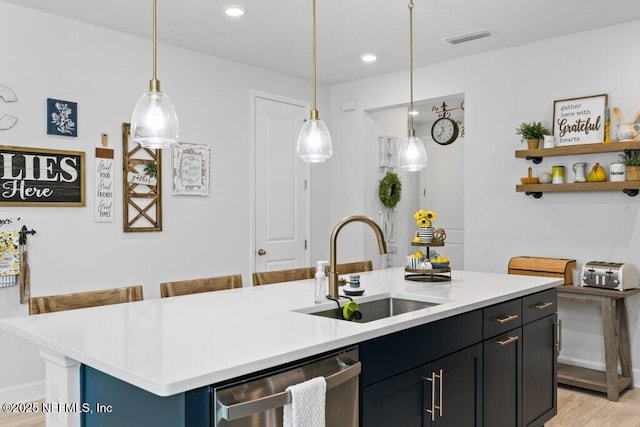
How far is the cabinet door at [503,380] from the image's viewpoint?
2.43 m

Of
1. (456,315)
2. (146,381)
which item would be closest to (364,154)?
(456,315)

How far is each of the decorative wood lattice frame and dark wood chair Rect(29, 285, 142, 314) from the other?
5.62 feet

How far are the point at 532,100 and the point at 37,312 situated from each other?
3869 millimetres

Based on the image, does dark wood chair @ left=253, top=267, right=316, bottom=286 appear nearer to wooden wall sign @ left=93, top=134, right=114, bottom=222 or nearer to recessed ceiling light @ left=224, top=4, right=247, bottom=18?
wooden wall sign @ left=93, top=134, right=114, bottom=222

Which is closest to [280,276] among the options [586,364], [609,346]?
[609,346]

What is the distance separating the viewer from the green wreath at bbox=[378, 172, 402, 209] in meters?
5.73

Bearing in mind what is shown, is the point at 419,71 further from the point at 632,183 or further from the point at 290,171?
the point at 632,183

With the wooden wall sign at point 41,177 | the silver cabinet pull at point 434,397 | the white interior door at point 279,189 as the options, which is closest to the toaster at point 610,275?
the silver cabinet pull at point 434,397

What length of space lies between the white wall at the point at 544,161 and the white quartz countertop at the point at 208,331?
1684 mm

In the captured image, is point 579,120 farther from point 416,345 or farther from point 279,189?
point 416,345

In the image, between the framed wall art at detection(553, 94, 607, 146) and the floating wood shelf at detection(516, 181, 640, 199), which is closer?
the floating wood shelf at detection(516, 181, 640, 199)

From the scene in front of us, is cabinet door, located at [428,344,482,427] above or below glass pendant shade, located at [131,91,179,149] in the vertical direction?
below

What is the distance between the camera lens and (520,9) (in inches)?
142

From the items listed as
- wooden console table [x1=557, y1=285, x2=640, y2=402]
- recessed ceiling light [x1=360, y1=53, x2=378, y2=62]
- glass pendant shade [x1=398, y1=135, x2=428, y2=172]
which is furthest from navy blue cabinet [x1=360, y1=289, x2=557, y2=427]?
recessed ceiling light [x1=360, y1=53, x2=378, y2=62]
